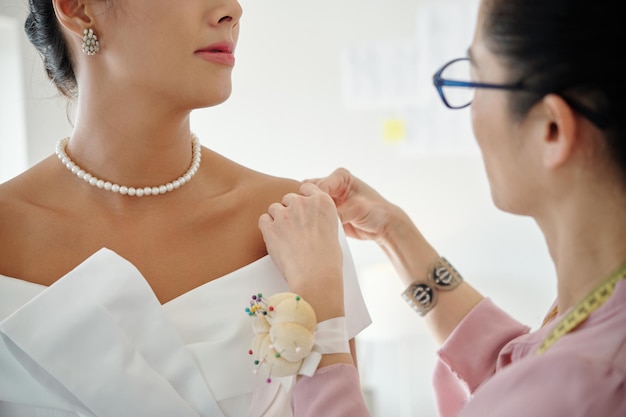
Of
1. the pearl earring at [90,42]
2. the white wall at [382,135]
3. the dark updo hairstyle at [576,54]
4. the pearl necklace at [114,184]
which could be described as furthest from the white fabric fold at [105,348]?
the white wall at [382,135]

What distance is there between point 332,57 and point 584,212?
10.8 ft

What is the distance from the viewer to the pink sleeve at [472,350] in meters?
1.46

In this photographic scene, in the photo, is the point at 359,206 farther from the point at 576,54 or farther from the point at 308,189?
the point at 576,54

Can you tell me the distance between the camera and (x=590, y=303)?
0.91 metres

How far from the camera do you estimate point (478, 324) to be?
4.94 ft

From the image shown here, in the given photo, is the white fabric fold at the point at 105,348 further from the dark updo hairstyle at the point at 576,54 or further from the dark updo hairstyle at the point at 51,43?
the dark updo hairstyle at the point at 576,54

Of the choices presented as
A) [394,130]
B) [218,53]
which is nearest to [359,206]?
[218,53]

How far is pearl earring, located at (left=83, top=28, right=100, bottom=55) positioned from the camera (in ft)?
4.31

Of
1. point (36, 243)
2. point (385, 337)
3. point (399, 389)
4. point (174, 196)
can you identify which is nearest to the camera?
point (36, 243)

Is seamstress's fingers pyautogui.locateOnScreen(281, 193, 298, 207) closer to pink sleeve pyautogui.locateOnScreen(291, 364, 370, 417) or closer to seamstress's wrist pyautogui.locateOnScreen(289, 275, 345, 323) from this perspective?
seamstress's wrist pyautogui.locateOnScreen(289, 275, 345, 323)

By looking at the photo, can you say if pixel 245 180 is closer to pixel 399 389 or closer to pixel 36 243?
pixel 36 243

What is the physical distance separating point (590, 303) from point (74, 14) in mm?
990

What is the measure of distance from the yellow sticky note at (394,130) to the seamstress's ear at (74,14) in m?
2.76

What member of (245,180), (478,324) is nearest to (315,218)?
(245,180)
